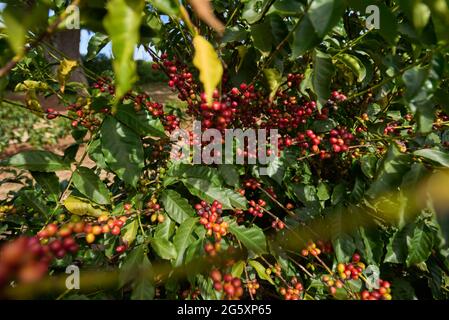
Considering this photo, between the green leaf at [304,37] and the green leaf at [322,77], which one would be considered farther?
the green leaf at [322,77]

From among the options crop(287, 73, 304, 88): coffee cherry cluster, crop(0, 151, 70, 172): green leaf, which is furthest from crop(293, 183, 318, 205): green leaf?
crop(0, 151, 70, 172): green leaf

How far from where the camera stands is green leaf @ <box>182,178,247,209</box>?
5.09 feet

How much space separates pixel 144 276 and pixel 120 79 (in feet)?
Answer: 3.07

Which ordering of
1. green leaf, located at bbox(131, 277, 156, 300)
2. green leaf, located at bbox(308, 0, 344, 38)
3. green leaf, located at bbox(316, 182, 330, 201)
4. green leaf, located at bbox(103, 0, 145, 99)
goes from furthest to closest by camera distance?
green leaf, located at bbox(316, 182, 330, 201) < green leaf, located at bbox(131, 277, 156, 300) < green leaf, located at bbox(308, 0, 344, 38) < green leaf, located at bbox(103, 0, 145, 99)

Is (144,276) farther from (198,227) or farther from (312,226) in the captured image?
(312,226)

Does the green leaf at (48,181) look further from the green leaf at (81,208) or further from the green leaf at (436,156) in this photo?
the green leaf at (436,156)

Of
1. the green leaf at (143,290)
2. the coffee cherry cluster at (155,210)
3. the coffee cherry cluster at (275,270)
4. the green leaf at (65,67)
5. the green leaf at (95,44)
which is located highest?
the green leaf at (95,44)

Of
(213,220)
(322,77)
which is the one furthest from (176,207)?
(322,77)

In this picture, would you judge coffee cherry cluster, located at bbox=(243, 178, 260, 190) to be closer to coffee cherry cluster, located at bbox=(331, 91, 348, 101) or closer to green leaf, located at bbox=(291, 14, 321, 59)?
coffee cherry cluster, located at bbox=(331, 91, 348, 101)

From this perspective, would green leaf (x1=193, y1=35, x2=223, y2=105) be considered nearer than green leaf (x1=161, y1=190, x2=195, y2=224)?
Yes

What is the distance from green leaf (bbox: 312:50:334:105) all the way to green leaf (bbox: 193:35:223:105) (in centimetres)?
69

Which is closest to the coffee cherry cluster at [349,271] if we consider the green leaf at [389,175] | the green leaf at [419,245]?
the green leaf at [419,245]

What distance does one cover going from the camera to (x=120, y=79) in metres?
0.66

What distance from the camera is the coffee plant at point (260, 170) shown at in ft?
3.92
